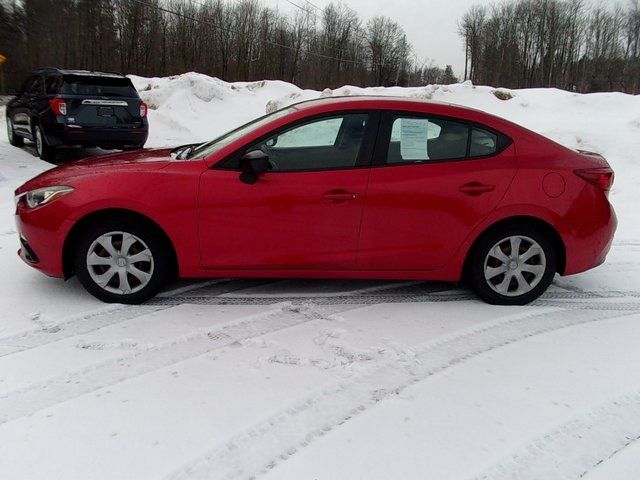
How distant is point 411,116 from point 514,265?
139cm

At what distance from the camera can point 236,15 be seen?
150 ft

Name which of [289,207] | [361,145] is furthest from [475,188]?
[289,207]

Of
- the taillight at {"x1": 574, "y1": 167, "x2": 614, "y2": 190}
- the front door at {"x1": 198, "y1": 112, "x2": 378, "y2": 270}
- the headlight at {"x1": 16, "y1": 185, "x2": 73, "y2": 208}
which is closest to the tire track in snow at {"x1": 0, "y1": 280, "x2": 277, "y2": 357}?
the front door at {"x1": 198, "y1": 112, "x2": 378, "y2": 270}

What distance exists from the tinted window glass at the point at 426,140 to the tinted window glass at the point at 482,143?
0.18 ft

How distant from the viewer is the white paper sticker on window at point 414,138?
391cm

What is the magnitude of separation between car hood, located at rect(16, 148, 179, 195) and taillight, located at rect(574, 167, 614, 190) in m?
3.14

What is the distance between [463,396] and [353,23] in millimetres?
62264

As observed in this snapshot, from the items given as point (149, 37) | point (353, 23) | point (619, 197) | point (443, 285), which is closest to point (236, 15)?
point (149, 37)

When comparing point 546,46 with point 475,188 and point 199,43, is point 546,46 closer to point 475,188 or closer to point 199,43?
point 199,43

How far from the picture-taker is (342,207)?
3771mm

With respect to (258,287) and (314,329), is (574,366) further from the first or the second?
(258,287)

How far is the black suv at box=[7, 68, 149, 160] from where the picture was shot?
30.6 feet

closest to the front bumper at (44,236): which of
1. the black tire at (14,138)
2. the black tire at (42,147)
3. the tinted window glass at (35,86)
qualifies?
the black tire at (42,147)

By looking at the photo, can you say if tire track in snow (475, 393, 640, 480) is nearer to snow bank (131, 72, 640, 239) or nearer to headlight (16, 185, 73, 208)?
headlight (16, 185, 73, 208)
